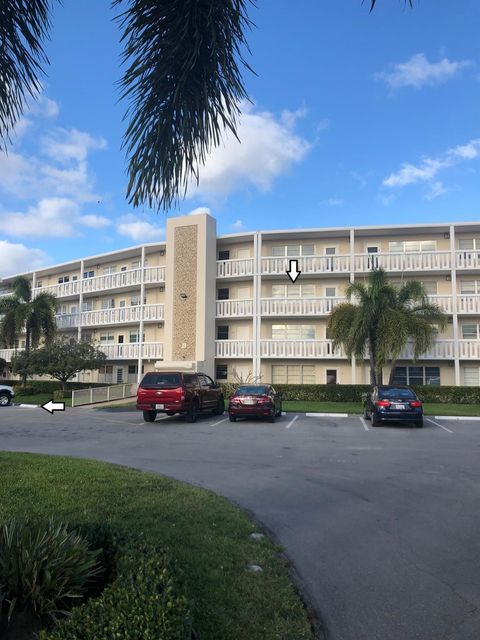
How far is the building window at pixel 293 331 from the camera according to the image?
31.9 meters

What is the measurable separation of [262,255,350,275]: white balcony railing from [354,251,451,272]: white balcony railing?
146cm

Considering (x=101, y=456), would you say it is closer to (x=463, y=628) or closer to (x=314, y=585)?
(x=314, y=585)

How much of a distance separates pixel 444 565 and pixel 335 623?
179 cm

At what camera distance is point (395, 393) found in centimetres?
1872

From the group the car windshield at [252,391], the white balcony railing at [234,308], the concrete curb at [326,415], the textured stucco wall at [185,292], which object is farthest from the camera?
the white balcony railing at [234,308]

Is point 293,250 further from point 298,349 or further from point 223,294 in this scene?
point 298,349

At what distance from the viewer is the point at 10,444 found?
43.2 ft

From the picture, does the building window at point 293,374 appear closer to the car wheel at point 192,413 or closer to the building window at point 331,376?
the building window at point 331,376

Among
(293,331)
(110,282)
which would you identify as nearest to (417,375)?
(293,331)

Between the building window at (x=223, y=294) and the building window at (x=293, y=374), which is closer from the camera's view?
the building window at (x=293, y=374)

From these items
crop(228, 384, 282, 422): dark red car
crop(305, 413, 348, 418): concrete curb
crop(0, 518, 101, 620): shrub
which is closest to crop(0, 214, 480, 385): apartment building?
crop(305, 413, 348, 418): concrete curb

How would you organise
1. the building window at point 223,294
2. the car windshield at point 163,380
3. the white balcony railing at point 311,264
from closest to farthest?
the car windshield at point 163,380, the white balcony railing at point 311,264, the building window at point 223,294

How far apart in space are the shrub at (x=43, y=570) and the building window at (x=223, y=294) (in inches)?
1193

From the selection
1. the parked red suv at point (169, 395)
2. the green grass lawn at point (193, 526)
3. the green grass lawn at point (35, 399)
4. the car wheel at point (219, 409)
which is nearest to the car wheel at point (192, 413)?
the parked red suv at point (169, 395)
